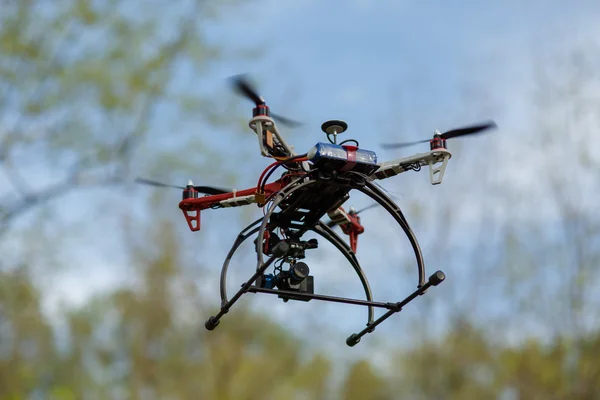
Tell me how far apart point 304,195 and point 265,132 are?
44cm

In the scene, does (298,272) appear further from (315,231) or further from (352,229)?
(352,229)

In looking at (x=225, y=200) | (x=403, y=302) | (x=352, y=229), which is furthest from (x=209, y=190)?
(x=403, y=302)

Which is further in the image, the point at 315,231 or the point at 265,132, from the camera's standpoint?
the point at 315,231

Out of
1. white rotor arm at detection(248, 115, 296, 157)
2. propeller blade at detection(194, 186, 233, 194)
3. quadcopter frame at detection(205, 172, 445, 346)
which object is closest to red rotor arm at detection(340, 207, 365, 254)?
quadcopter frame at detection(205, 172, 445, 346)

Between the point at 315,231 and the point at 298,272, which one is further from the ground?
the point at 315,231

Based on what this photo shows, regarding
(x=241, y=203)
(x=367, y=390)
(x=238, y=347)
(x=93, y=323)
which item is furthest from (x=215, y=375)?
(x=241, y=203)

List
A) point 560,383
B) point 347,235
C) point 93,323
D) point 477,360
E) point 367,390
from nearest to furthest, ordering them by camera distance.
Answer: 1. point 347,235
2. point 560,383
3. point 477,360
4. point 93,323
5. point 367,390

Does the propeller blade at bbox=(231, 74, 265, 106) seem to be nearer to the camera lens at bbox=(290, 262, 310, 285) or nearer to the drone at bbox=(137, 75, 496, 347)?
the drone at bbox=(137, 75, 496, 347)

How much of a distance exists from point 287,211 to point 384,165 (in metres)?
0.64

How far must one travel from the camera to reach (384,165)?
14.1ft

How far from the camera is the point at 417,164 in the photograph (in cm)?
433

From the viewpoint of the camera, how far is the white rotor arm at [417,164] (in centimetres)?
429

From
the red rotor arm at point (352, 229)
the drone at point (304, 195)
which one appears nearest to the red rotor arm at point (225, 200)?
the drone at point (304, 195)

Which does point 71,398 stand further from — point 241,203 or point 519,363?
point 241,203
